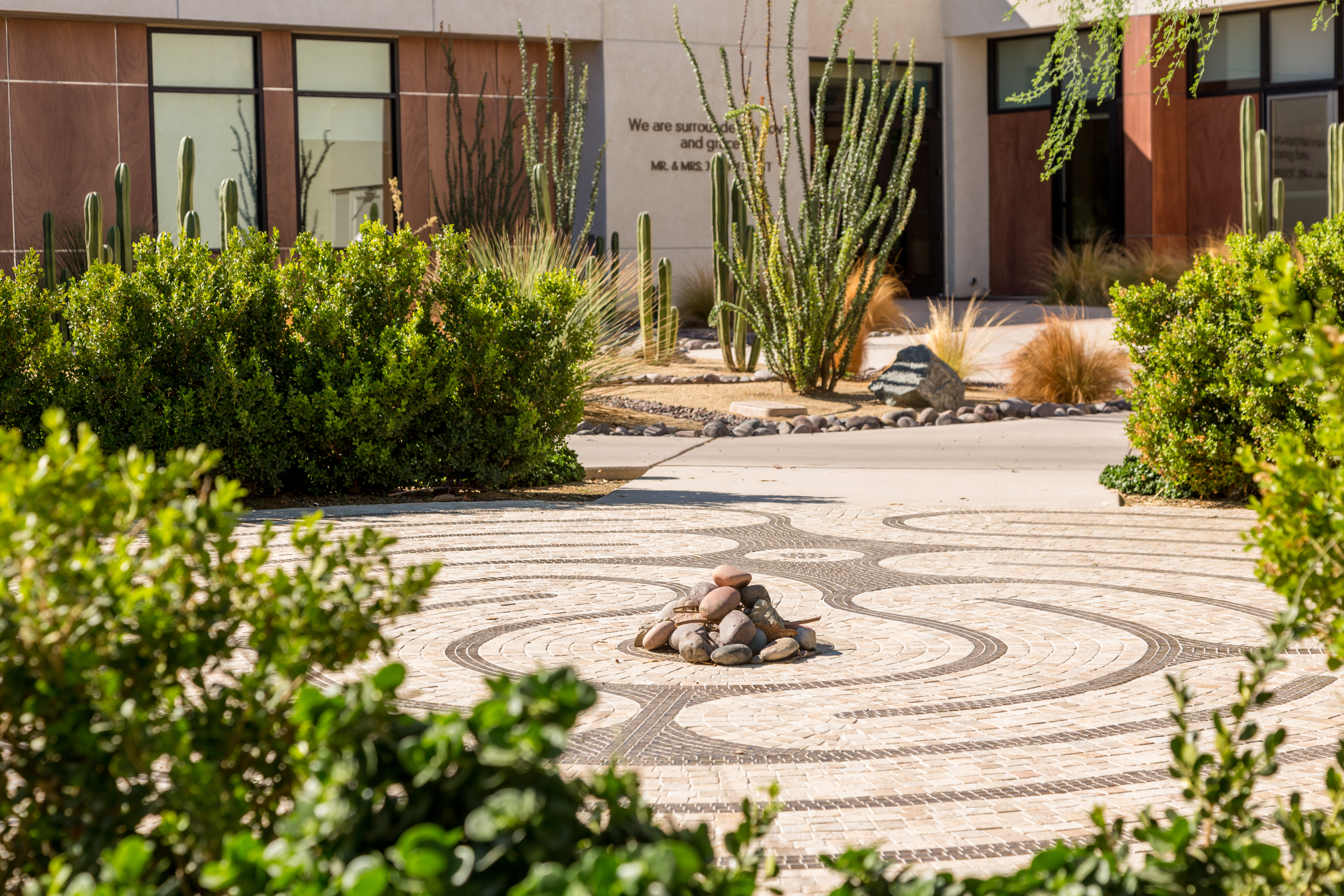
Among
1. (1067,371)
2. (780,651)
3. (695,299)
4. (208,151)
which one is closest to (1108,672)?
(780,651)

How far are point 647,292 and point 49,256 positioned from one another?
6791 mm

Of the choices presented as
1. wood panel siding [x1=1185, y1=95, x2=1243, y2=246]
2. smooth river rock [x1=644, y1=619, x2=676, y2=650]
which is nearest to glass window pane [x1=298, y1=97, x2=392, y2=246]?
wood panel siding [x1=1185, y1=95, x2=1243, y2=246]

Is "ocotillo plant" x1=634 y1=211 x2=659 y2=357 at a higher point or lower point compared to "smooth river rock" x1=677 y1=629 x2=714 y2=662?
higher

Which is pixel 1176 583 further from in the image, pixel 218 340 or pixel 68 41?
pixel 68 41

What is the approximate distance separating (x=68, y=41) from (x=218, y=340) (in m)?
12.1

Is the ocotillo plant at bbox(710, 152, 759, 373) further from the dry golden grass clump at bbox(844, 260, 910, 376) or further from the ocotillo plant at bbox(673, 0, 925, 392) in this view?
the dry golden grass clump at bbox(844, 260, 910, 376)

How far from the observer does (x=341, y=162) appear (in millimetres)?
20906

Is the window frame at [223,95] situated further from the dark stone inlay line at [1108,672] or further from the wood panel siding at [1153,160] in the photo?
the dark stone inlay line at [1108,672]

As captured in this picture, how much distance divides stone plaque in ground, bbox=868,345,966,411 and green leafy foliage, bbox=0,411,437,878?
12139mm

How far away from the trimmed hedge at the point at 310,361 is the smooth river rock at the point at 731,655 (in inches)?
160

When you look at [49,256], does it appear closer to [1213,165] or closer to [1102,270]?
[1102,270]

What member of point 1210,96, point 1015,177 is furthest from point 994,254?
point 1210,96

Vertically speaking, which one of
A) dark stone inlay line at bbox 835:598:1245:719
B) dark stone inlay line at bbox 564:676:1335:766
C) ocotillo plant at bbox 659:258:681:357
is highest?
ocotillo plant at bbox 659:258:681:357

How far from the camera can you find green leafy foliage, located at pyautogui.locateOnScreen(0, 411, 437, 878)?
1.98 meters
